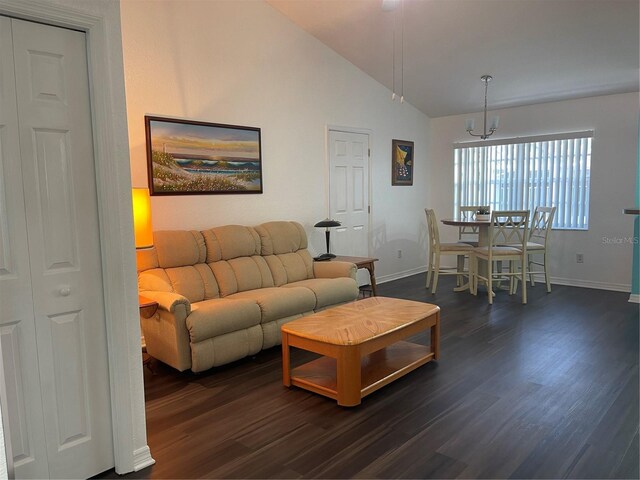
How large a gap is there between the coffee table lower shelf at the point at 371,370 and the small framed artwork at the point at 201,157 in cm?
191

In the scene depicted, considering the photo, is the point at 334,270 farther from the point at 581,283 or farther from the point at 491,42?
the point at 581,283

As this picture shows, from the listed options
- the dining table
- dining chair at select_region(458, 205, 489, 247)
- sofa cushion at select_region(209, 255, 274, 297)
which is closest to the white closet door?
sofa cushion at select_region(209, 255, 274, 297)

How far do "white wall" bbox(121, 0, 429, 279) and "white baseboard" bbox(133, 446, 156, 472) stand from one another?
6.83 ft

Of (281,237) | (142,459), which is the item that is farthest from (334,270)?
(142,459)

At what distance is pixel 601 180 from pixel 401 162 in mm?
2474

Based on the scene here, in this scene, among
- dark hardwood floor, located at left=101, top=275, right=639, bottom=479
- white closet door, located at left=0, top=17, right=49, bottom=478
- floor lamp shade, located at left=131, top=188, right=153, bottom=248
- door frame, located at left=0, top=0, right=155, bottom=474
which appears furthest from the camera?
floor lamp shade, located at left=131, top=188, right=153, bottom=248

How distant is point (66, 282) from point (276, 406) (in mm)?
1405

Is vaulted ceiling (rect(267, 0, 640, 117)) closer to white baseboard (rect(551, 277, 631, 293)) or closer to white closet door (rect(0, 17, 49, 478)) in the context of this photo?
white baseboard (rect(551, 277, 631, 293))

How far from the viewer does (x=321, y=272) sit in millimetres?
4602

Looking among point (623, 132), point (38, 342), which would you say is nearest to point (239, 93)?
point (38, 342)

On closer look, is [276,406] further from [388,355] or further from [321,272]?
[321,272]

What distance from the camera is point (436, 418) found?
2549 millimetres

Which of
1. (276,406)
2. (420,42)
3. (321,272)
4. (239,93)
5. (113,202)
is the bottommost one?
(276,406)

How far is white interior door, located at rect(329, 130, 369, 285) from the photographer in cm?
546
